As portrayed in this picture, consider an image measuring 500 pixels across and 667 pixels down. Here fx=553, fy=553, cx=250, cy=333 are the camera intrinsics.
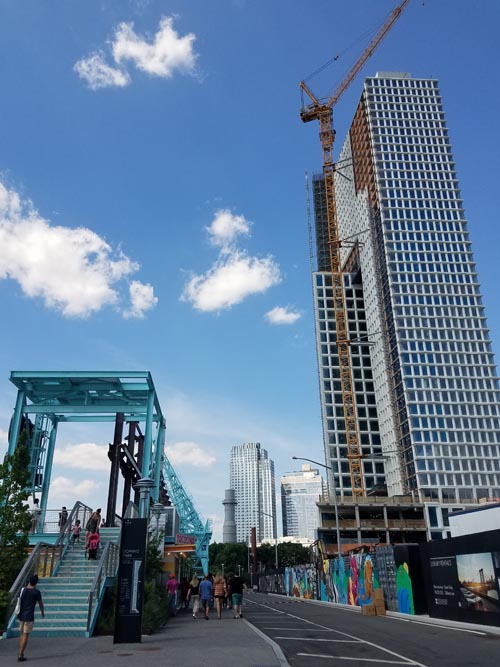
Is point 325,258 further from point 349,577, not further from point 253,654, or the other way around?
point 253,654

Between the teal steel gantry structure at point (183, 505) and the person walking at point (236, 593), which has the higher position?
the teal steel gantry structure at point (183, 505)

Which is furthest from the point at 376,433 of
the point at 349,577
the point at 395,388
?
the point at 349,577

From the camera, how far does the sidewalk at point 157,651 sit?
10000 millimetres

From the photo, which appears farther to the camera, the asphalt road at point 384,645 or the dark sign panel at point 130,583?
the dark sign panel at point 130,583

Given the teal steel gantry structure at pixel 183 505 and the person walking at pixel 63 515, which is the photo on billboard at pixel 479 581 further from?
the teal steel gantry structure at pixel 183 505

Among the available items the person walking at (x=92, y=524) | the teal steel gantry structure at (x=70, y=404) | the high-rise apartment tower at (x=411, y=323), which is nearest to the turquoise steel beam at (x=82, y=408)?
the teal steel gantry structure at (x=70, y=404)

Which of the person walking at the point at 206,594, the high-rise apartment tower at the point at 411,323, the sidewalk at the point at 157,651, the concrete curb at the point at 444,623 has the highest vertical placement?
the high-rise apartment tower at the point at 411,323

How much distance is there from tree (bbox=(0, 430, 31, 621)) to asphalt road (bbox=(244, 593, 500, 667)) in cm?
730

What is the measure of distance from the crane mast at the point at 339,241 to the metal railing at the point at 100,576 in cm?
10136

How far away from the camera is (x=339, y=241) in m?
120

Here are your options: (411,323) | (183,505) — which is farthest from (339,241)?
(183,505)

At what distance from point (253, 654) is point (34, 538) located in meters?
16.7

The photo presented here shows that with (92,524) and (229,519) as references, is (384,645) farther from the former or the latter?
(229,519)

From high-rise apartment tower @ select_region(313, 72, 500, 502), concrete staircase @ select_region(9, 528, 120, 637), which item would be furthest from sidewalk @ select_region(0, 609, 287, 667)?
high-rise apartment tower @ select_region(313, 72, 500, 502)
